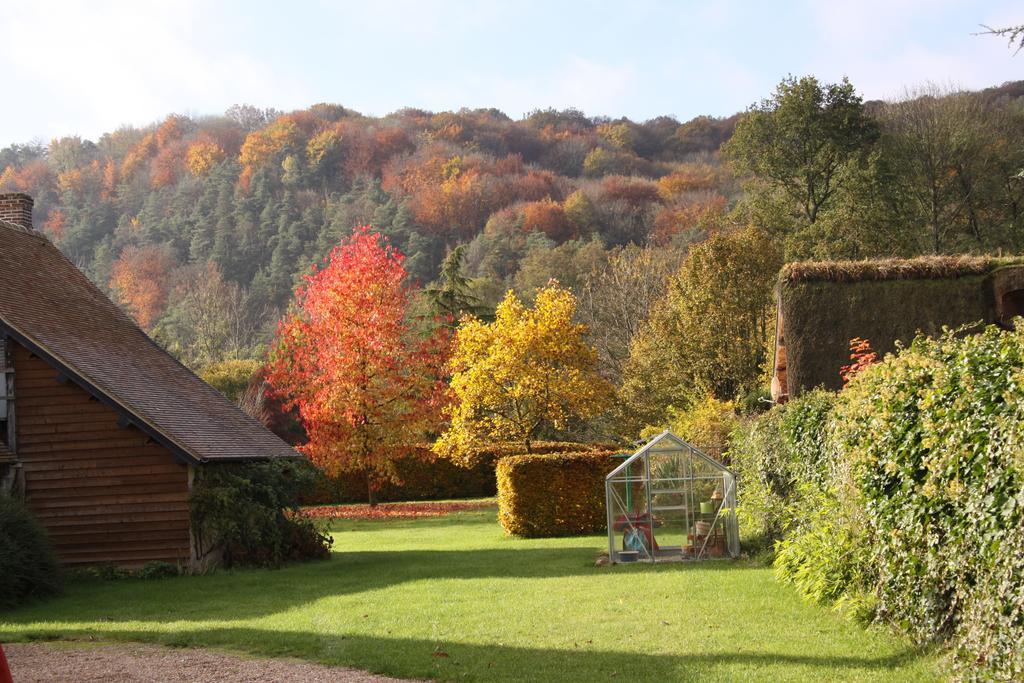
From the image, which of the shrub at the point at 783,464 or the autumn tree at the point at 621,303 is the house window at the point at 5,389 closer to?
the shrub at the point at 783,464

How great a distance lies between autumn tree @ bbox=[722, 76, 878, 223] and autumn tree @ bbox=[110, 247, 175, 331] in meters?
47.1

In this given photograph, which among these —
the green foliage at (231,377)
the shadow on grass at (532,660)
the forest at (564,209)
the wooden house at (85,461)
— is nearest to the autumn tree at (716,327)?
the forest at (564,209)

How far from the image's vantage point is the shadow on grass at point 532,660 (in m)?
9.10

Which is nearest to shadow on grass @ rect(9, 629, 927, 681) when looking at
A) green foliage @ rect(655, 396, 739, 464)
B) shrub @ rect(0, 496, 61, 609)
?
shrub @ rect(0, 496, 61, 609)

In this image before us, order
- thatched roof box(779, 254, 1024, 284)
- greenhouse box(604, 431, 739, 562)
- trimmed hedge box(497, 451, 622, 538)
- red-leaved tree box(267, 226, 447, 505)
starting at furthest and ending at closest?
red-leaved tree box(267, 226, 447, 505) < trimmed hedge box(497, 451, 622, 538) < thatched roof box(779, 254, 1024, 284) < greenhouse box(604, 431, 739, 562)

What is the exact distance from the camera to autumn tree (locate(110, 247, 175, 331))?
74.5 metres

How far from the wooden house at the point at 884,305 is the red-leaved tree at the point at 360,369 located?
14.6 metres

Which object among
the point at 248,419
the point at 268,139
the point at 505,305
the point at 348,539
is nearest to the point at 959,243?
the point at 505,305

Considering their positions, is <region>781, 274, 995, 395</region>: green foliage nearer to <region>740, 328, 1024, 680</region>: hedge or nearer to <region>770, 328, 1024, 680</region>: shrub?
<region>770, 328, 1024, 680</region>: shrub

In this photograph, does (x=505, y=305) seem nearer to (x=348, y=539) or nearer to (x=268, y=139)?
(x=348, y=539)

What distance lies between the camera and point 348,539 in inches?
1075

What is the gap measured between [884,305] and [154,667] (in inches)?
742

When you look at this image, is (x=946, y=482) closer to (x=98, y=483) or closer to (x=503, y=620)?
(x=503, y=620)

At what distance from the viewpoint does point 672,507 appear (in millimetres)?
19047
